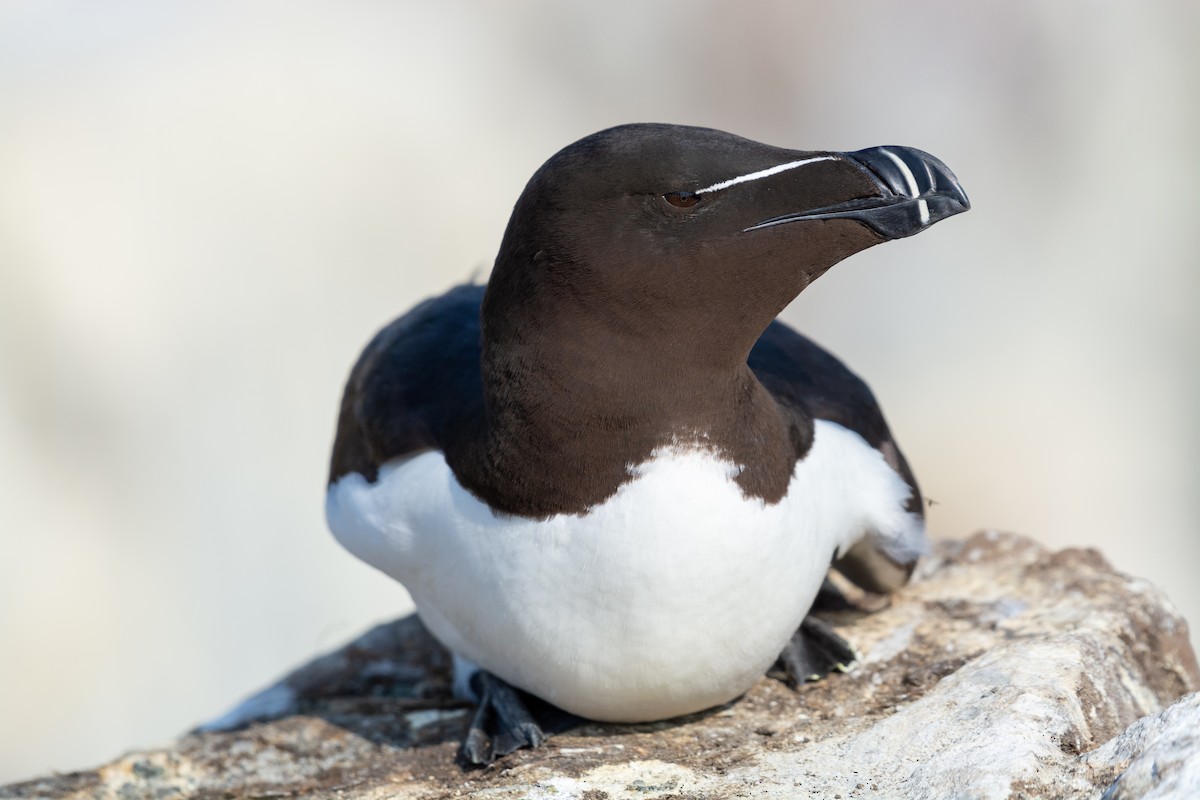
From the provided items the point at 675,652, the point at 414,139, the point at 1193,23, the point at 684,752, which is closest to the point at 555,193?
the point at 675,652

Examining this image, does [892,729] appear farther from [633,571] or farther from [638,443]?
[638,443]

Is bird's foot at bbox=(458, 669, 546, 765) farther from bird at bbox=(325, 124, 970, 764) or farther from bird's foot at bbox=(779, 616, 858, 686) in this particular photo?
bird's foot at bbox=(779, 616, 858, 686)

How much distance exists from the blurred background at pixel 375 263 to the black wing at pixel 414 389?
19.1 ft

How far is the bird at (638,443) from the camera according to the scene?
12.3ft

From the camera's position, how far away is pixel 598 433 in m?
3.94

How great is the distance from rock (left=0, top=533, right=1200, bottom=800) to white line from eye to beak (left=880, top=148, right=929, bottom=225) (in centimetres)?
132

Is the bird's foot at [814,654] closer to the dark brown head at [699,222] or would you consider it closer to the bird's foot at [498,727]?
the bird's foot at [498,727]

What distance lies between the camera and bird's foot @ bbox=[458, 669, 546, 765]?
4.57 m

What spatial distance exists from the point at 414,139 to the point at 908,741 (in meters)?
10.1

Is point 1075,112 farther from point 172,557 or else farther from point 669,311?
point 669,311

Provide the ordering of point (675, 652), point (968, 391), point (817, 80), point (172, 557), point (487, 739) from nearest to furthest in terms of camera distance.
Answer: point (675, 652), point (487, 739), point (172, 557), point (968, 391), point (817, 80)

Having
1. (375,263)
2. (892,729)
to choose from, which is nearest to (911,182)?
(892,729)

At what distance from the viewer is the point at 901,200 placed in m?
3.68

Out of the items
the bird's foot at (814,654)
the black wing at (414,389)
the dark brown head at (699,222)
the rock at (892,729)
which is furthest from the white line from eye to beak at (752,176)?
the bird's foot at (814,654)
